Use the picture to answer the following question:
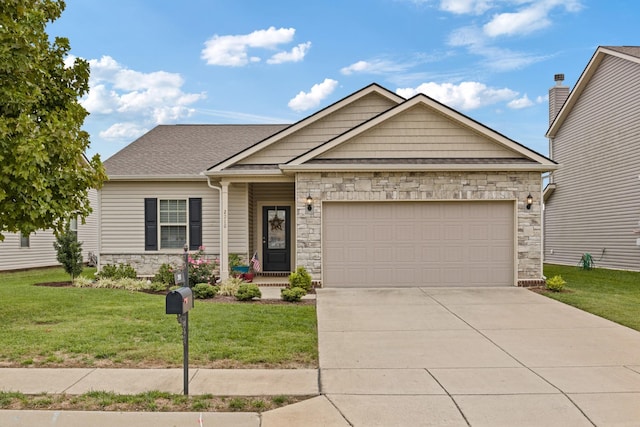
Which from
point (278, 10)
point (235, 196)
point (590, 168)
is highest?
point (278, 10)

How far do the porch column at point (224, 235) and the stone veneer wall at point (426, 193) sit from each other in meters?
2.33

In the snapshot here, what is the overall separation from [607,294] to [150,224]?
496 inches

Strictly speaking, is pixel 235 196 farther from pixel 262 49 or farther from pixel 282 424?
pixel 282 424

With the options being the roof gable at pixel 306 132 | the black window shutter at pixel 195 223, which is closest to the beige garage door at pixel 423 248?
the roof gable at pixel 306 132

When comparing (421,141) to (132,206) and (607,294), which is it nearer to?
(607,294)

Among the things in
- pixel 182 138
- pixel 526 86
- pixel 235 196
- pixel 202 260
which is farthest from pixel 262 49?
pixel 526 86

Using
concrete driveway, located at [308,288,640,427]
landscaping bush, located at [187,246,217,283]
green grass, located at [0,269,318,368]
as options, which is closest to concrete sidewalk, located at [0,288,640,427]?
concrete driveway, located at [308,288,640,427]

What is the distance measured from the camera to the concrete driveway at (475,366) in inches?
170

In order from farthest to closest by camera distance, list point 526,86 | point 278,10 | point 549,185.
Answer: point 549,185, point 526,86, point 278,10

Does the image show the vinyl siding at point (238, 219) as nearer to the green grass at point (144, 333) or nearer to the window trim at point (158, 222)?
the window trim at point (158, 222)

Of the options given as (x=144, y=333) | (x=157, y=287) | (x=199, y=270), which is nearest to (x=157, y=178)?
(x=199, y=270)

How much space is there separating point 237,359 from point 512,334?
4.36 metres

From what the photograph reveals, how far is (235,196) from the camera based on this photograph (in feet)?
45.8

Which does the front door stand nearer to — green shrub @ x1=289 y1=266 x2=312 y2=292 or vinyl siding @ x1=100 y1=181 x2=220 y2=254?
vinyl siding @ x1=100 y1=181 x2=220 y2=254
